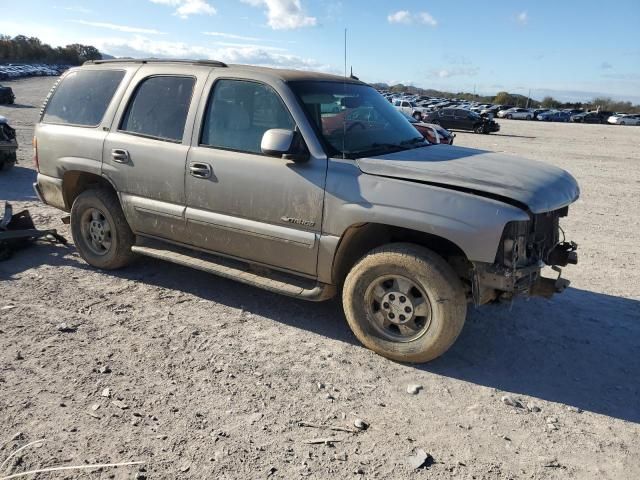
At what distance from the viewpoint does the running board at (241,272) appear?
401 centimetres

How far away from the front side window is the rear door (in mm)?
202

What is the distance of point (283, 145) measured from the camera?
3699 mm

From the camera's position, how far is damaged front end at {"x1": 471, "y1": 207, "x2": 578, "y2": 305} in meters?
3.34

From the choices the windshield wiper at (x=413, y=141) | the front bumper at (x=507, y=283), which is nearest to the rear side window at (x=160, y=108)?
the windshield wiper at (x=413, y=141)

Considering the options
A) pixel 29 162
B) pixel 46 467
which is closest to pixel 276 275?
pixel 46 467

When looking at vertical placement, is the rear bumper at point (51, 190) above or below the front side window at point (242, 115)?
below

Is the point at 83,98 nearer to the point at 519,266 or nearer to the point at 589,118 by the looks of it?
the point at 519,266

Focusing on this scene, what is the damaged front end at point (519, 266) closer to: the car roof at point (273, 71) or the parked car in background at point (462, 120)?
the car roof at point (273, 71)

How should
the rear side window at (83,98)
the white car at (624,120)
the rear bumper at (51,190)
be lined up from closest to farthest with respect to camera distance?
the rear side window at (83,98), the rear bumper at (51,190), the white car at (624,120)

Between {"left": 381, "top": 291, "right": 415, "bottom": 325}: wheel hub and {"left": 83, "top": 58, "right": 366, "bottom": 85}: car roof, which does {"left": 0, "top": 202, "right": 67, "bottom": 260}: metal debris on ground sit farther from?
{"left": 381, "top": 291, "right": 415, "bottom": 325}: wheel hub

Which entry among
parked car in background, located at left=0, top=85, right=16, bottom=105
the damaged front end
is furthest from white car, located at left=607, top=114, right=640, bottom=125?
the damaged front end

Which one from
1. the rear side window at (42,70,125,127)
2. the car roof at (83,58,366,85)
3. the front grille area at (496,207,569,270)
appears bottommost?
the front grille area at (496,207,569,270)

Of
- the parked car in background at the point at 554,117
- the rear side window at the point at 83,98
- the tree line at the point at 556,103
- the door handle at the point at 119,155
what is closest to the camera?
the door handle at the point at 119,155

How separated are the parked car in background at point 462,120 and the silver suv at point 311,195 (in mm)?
28956
